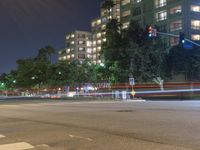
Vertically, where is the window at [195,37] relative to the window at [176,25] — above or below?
below

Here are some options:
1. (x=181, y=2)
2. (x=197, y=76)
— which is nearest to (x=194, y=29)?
(x=181, y=2)

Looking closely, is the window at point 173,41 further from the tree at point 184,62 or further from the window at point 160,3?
the tree at point 184,62

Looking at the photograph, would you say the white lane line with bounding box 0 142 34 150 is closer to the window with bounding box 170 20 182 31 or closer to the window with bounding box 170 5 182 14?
the window with bounding box 170 20 182 31

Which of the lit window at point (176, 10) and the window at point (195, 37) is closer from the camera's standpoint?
the window at point (195, 37)

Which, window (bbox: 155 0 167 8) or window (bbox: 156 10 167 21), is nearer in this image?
window (bbox: 156 10 167 21)

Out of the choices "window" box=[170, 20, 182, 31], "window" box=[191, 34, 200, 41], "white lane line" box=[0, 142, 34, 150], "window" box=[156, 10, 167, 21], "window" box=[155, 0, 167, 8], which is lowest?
"white lane line" box=[0, 142, 34, 150]

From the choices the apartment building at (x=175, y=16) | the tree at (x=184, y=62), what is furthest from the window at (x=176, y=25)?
the tree at (x=184, y=62)

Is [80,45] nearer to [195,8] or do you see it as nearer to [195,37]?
[195,8]

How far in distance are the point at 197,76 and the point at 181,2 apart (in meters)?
19.1

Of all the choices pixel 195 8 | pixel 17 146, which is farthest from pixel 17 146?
pixel 195 8

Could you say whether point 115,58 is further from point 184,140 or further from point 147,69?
point 184,140

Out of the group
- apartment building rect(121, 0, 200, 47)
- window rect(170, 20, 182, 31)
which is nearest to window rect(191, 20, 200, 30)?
apartment building rect(121, 0, 200, 47)

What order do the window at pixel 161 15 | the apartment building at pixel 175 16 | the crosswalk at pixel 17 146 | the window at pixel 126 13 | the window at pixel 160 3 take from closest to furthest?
the crosswalk at pixel 17 146 → the apartment building at pixel 175 16 → the window at pixel 161 15 → the window at pixel 160 3 → the window at pixel 126 13

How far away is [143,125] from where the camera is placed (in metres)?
14.2
